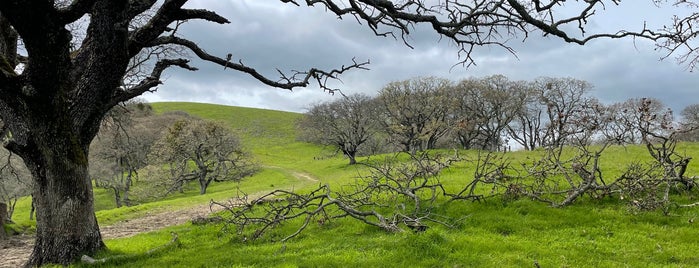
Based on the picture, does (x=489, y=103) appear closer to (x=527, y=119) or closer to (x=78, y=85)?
(x=527, y=119)

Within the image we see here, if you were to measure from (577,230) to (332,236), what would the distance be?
16.3 ft

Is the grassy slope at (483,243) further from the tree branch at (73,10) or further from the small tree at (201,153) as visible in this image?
the small tree at (201,153)

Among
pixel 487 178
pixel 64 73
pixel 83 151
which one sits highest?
pixel 64 73

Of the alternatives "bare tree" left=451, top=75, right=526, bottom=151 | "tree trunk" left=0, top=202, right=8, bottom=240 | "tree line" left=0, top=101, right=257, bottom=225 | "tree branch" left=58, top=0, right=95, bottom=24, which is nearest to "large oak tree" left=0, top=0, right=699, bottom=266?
"tree branch" left=58, top=0, right=95, bottom=24

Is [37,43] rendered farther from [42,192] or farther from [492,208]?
[492,208]

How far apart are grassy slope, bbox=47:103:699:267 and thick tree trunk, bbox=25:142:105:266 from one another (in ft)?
2.85

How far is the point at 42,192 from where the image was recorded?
8750 mm

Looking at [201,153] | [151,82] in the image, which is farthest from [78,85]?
[201,153]

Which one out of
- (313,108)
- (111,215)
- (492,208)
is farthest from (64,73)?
(313,108)

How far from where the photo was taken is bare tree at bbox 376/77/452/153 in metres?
50.3

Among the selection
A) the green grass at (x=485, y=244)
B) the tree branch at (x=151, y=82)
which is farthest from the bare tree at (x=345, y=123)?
the green grass at (x=485, y=244)

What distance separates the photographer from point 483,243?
26.1ft

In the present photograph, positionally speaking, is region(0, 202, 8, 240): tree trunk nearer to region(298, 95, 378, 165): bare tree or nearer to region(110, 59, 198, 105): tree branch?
region(110, 59, 198, 105): tree branch

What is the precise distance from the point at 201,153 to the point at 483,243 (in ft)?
130
